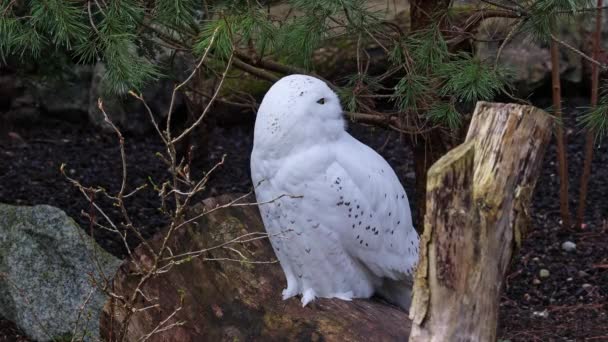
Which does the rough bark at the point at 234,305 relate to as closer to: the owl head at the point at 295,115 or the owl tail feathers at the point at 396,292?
the owl tail feathers at the point at 396,292

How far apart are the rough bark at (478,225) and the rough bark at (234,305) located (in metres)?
0.66

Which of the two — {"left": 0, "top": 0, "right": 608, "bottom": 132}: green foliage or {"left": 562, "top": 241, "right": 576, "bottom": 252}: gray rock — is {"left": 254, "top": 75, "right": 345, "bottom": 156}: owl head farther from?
{"left": 562, "top": 241, "right": 576, "bottom": 252}: gray rock

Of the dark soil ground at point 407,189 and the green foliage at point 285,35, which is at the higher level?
the green foliage at point 285,35

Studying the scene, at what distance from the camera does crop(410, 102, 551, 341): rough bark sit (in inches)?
81.2

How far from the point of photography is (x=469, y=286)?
2.09 metres

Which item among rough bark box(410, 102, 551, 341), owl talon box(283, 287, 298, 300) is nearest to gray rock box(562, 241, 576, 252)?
owl talon box(283, 287, 298, 300)

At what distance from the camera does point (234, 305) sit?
10.0 feet

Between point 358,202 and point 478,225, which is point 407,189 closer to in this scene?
point 358,202

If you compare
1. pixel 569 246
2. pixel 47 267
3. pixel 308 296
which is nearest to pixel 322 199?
pixel 308 296

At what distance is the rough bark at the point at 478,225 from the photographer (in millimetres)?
2062

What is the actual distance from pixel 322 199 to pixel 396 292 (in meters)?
0.54

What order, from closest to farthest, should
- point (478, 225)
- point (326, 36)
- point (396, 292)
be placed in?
point (478, 225), point (396, 292), point (326, 36)

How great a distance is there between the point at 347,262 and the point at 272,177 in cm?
39

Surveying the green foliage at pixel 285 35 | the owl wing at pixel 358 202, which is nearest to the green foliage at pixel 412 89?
the green foliage at pixel 285 35
